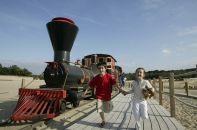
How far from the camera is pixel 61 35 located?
9195 millimetres

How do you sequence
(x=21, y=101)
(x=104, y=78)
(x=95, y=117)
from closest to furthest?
(x=104, y=78)
(x=95, y=117)
(x=21, y=101)

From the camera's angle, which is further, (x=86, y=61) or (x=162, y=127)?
(x=86, y=61)

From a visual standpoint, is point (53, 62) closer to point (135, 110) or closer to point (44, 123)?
point (44, 123)

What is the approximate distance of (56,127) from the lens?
662cm

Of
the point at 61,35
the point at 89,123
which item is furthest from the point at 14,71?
the point at 89,123

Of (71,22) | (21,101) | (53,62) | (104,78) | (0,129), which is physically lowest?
(0,129)

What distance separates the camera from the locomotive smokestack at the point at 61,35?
9203 millimetres

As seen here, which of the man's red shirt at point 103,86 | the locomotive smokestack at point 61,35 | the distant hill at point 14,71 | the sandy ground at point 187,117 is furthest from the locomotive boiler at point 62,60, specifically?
the distant hill at point 14,71

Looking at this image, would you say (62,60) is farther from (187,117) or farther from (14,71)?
(14,71)

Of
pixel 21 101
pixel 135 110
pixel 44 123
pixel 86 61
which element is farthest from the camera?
pixel 86 61

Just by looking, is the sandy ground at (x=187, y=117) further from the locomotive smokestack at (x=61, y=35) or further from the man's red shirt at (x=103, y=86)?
the locomotive smokestack at (x=61, y=35)

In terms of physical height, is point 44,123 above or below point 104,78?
below

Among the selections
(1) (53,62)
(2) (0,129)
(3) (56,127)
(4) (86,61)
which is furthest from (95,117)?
(4) (86,61)

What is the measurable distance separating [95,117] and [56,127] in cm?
112
